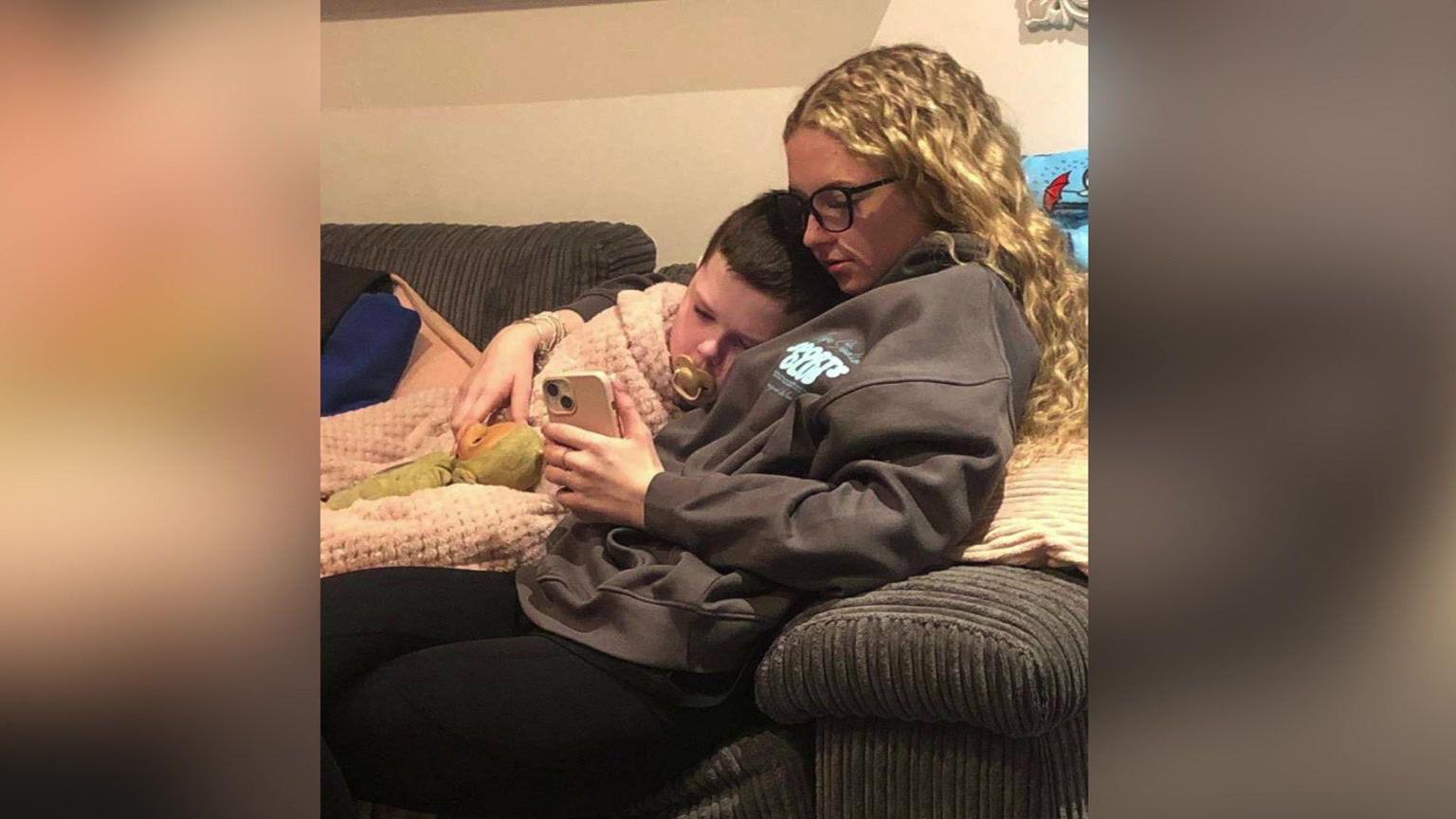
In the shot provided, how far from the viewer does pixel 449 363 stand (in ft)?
3.51

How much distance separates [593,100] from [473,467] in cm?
34

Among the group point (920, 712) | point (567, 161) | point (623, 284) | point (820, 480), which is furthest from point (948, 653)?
point (567, 161)

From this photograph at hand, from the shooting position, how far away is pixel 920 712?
767mm

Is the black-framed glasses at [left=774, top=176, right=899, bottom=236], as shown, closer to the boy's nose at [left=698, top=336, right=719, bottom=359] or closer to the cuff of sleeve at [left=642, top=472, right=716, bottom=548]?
the boy's nose at [left=698, top=336, right=719, bottom=359]

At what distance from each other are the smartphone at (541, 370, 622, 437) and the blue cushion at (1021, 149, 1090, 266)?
38 cm

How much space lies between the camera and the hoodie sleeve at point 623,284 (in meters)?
0.96

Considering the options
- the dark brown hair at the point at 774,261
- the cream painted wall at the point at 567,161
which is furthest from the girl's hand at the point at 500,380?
the dark brown hair at the point at 774,261

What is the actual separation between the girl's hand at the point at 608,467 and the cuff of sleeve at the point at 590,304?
0.09 metres

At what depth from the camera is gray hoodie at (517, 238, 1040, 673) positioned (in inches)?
31.8
